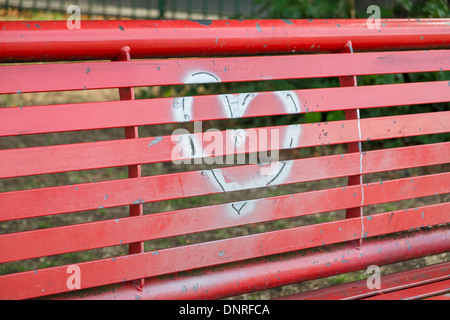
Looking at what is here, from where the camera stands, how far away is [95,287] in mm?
1727

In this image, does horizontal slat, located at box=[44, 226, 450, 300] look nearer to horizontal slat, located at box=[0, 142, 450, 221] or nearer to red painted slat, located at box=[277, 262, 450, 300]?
red painted slat, located at box=[277, 262, 450, 300]

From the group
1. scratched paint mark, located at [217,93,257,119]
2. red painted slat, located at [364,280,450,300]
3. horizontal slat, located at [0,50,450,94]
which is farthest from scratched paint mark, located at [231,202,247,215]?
red painted slat, located at [364,280,450,300]

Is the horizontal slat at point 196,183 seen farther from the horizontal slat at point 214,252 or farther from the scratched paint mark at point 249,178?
the horizontal slat at point 214,252

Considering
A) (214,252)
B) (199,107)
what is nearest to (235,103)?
(199,107)

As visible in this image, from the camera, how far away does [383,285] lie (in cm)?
202

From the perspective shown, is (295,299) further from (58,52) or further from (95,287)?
(58,52)

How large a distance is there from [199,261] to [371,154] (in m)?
0.77

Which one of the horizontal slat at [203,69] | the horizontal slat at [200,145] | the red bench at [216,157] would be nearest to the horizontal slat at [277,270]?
the red bench at [216,157]

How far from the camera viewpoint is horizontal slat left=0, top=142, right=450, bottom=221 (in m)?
1.60

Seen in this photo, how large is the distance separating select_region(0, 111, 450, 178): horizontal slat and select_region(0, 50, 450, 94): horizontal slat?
0.57 feet

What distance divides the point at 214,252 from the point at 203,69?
60 cm

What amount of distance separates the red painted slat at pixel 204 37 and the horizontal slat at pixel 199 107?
0.15 meters

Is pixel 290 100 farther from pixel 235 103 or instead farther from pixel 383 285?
pixel 383 285

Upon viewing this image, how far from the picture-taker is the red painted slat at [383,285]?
1.92 metres
